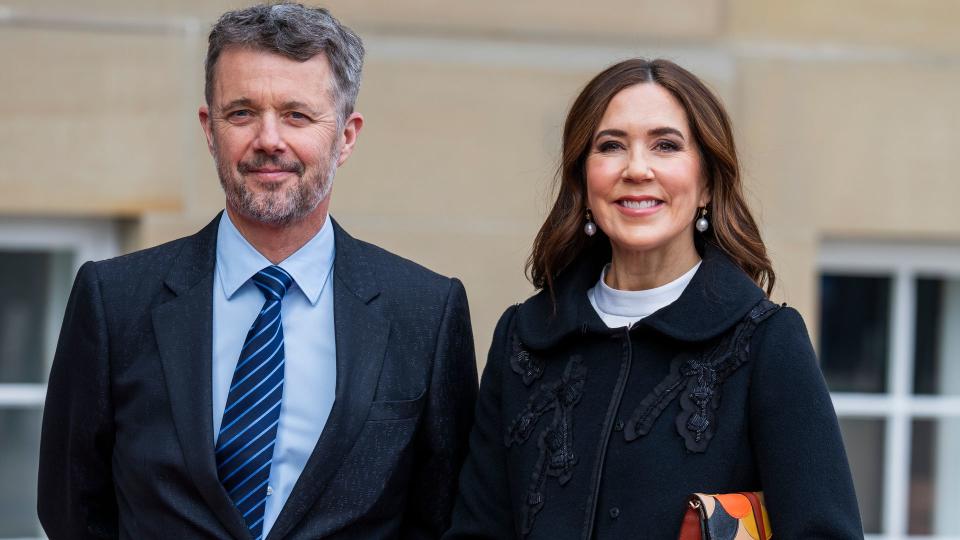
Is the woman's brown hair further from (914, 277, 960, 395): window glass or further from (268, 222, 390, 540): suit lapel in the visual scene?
(914, 277, 960, 395): window glass

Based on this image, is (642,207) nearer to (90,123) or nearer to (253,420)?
(253,420)

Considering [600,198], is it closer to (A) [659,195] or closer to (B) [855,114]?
(A) [659,195]

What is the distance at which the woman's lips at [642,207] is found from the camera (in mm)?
2764

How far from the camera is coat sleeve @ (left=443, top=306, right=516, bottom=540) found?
291cm

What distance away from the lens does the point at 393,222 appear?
16.1ft

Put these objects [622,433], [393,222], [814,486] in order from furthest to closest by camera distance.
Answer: [393,222] < [622,433] < [814,486]

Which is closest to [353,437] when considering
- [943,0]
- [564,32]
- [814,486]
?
[814,486]

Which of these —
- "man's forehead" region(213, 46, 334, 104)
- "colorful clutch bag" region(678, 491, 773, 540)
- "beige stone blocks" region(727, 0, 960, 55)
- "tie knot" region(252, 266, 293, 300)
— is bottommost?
"colorful clutch bag" region(678, 491, 773, 540)

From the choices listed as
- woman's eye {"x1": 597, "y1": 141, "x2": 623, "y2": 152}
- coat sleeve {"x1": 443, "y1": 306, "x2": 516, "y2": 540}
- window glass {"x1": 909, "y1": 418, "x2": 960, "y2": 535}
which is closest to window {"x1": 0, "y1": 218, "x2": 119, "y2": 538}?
coat sleeve {"x1": 443, "y1": 306, "x2": 516, "y2": 540}

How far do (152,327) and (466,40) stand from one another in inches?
91.5

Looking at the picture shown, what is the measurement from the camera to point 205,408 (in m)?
2.76

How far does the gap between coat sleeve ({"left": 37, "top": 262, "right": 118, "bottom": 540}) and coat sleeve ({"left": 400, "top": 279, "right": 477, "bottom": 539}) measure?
0.61 m

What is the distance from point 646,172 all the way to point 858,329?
2900 mm

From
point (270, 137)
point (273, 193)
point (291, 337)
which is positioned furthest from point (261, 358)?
point (270, 137)
